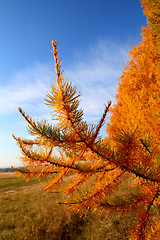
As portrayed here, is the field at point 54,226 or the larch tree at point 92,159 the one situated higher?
the larch tree at point 92,159

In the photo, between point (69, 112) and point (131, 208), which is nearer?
point (69, 112)

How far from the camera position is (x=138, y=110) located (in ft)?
19.9

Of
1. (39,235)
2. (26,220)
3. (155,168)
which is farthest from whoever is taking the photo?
(26,220)

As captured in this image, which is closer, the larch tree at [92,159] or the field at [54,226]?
the larch tree at [92,159]

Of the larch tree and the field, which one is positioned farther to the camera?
the field

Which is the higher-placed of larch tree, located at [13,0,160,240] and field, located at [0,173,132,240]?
larch tree, located at [13,0,160,240]

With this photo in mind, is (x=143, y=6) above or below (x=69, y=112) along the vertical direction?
above

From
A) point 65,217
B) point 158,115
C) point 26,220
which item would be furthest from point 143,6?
point 26,220

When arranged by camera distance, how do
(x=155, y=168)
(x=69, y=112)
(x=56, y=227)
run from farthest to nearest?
1. (x=56, y=227)
2. (x=155, y=168)
3. (x=69, y=112)

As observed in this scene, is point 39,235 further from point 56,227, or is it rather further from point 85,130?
point 85,130

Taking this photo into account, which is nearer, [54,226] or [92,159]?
[92,159]

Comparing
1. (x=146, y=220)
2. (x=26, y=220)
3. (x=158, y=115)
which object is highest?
(x=158, y=115)

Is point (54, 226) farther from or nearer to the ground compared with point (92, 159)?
nearer to the ground

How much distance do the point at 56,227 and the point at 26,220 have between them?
1.39 meters
